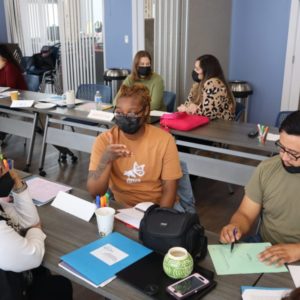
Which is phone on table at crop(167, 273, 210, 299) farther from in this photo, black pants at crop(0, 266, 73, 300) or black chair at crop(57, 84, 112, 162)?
black chair at crop(57, 84, 112, 162)

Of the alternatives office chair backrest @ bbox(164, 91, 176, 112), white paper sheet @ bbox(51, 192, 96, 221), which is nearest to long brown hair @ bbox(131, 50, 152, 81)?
office chair backrest @ bbox(164, 91, 176, 112)

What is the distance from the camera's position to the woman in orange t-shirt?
75.7 inches

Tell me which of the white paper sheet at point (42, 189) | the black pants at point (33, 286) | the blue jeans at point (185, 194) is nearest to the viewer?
the black pants at point (33, 286)

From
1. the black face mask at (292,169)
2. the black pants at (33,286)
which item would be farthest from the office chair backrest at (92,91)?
the black face mask at (292,169)

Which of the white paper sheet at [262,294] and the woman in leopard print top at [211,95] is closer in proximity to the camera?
the white paper sheet at [262,294]

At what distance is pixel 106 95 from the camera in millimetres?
4434

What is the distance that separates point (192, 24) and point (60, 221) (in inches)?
150

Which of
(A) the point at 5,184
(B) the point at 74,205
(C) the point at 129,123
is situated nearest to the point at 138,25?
(C) the point at 129,123

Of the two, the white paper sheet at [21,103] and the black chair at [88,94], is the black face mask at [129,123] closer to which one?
the white paper sheet at [21,103]

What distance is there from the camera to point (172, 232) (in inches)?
52.7

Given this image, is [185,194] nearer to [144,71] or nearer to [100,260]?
[100,260]

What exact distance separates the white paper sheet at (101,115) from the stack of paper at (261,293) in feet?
7.69

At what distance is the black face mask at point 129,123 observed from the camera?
191 cm

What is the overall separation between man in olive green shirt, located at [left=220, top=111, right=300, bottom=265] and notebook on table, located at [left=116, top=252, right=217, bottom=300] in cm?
28
